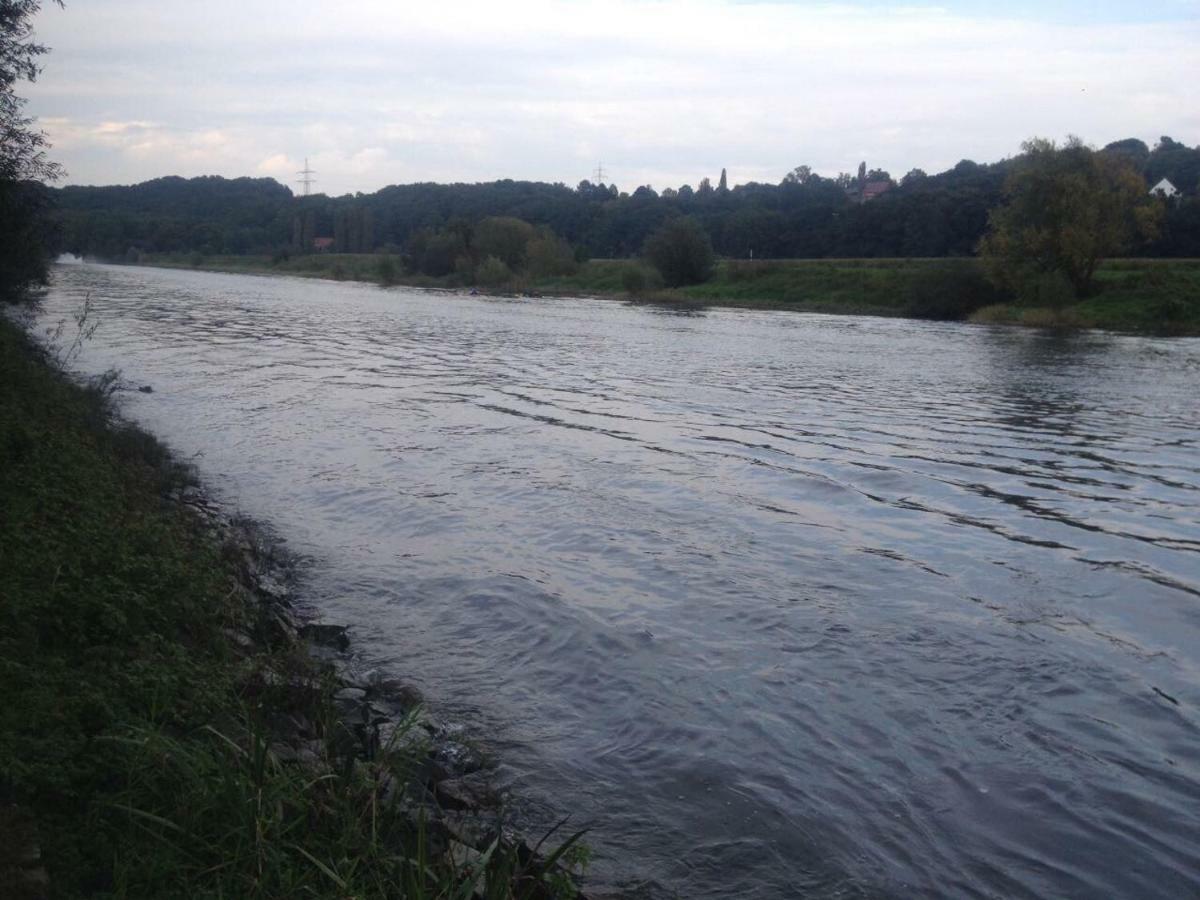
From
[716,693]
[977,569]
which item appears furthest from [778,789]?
[977,569]

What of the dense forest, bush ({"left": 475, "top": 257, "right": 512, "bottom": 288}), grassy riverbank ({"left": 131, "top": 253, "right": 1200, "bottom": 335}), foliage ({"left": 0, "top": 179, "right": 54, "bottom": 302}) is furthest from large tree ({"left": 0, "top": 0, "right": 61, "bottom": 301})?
bush ({"left": 475, "top": 257, "right": 512, "bottom": 288})

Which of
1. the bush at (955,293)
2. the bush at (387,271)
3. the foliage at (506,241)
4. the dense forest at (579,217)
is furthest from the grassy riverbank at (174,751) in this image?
the bush at (387,271)

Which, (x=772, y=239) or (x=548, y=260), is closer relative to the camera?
(x=548, y=260)

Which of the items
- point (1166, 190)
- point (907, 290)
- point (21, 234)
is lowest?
point (21, 234)

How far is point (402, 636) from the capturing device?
9.30 m

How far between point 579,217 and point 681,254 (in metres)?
65.4

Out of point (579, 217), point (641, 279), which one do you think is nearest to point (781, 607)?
point (641, 279)

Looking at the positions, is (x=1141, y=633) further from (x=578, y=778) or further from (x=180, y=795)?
(x=180, y=795)

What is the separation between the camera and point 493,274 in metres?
104

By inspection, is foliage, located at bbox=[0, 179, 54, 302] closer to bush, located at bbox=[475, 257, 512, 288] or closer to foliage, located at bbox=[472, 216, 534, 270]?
bush, located at bbox=[475, 257, 512, 288]

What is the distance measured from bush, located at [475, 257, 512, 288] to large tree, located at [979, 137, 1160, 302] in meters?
51.1

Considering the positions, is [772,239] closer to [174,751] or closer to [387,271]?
[387,271]

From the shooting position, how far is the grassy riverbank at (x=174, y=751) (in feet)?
14.0

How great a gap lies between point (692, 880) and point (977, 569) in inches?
272
